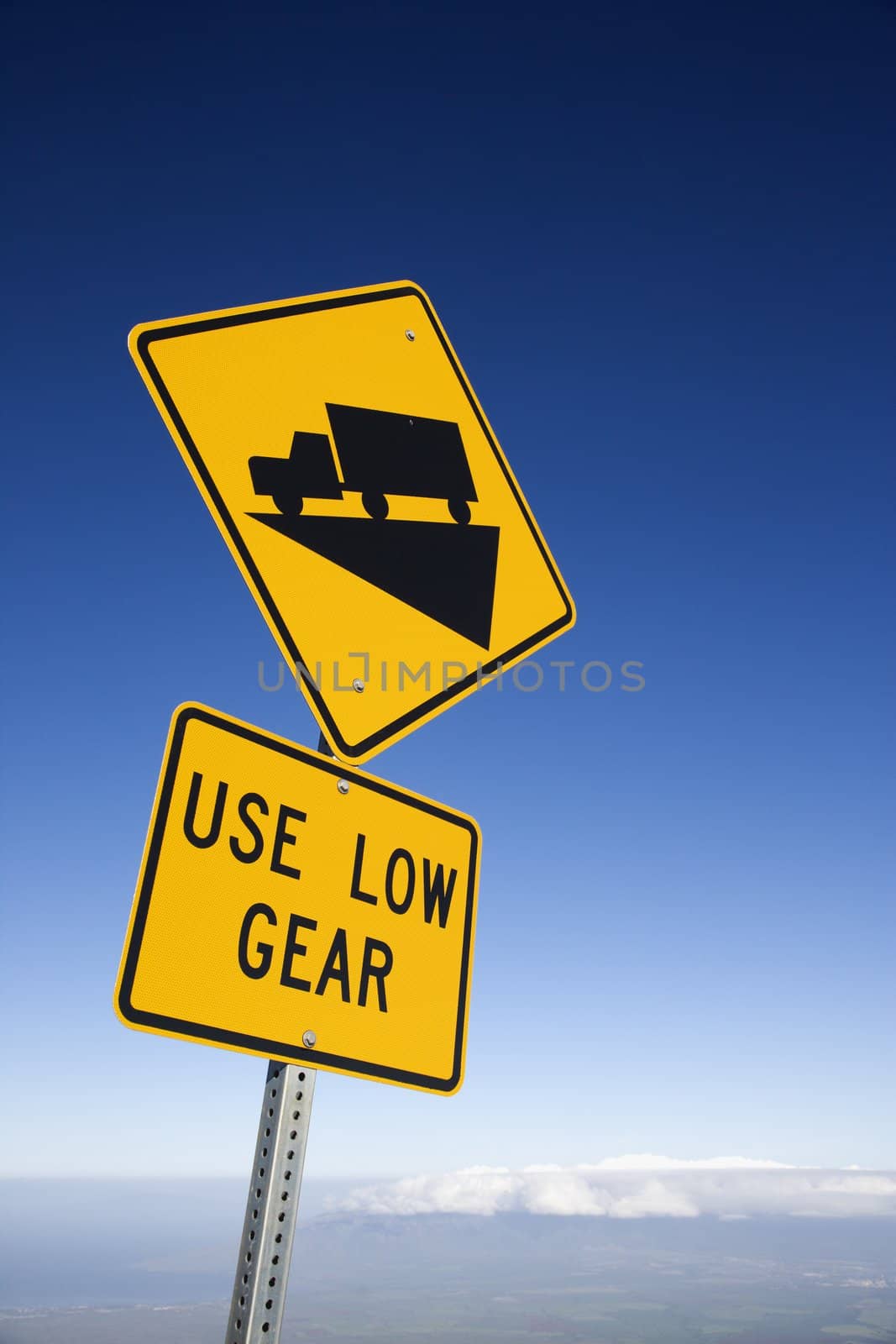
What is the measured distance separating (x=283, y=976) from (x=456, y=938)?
0.54 m

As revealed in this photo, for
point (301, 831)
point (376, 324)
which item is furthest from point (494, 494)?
point (301, 831)

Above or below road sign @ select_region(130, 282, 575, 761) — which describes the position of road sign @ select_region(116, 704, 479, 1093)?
below

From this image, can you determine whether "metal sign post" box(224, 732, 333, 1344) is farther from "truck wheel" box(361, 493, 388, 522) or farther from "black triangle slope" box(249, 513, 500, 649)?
"truck wheel" box(361, 493, 388, 522)

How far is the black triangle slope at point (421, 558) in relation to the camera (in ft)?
6.67

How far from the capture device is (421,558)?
88.7 inches

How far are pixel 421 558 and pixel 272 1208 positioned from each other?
156 centimetres

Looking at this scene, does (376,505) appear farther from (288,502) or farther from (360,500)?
(288,502)

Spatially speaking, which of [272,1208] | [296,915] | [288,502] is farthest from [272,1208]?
[288,502]

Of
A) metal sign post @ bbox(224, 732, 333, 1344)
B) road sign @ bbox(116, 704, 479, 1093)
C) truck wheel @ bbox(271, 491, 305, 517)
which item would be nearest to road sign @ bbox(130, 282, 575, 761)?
truck wheel @ bbox(271, 491, 305, 517)

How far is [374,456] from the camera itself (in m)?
2.28

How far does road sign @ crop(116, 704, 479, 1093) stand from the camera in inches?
58.2

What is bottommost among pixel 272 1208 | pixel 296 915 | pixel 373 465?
pixel 272 1208

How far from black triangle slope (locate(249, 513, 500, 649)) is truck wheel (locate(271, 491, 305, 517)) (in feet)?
0.07

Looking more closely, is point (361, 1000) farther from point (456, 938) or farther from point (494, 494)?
point (494, 494)
